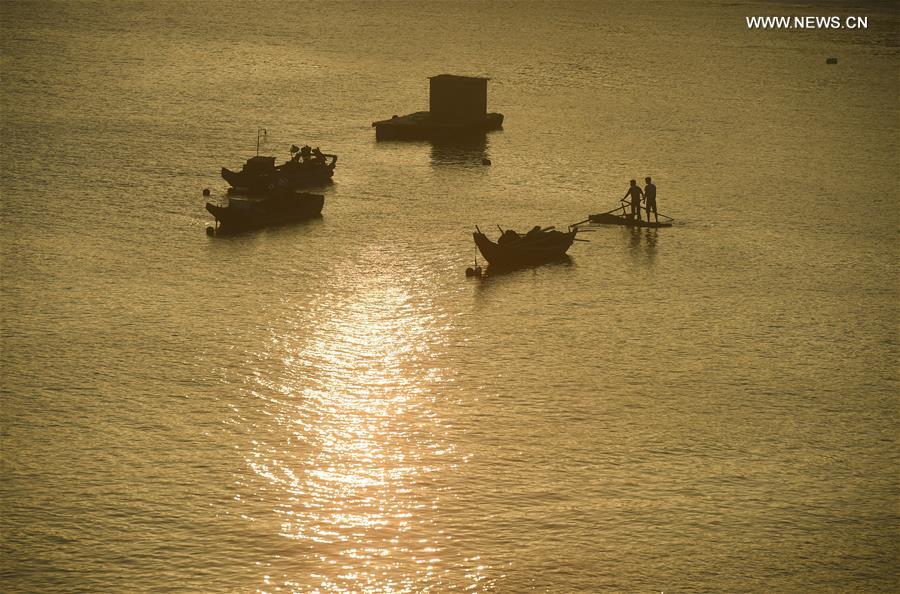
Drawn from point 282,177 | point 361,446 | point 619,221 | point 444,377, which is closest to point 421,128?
point 282,177

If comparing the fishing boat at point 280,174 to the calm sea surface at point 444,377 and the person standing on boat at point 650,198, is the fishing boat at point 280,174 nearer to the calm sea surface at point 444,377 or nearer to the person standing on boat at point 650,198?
the calm sea surface at point 444,377

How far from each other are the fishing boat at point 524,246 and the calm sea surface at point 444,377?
76cm

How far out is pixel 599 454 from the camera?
34.2 m

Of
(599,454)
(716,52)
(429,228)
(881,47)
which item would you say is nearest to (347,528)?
(599,454)

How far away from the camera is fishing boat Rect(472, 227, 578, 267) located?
51375 millimetres

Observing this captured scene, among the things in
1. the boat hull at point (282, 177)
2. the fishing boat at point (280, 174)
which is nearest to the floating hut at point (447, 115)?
the fishing boat at point (280, 174)

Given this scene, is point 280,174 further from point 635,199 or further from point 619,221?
point 635,199

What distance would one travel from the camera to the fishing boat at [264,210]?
57.3 m

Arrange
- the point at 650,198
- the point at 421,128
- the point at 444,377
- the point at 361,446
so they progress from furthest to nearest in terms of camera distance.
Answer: the point at 421,128, the point at 650,198, the point at 444,377, the point at 361,446

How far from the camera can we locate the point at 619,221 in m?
60.9

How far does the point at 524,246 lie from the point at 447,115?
36.3 metres

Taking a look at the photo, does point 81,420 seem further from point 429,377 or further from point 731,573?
point 731,573

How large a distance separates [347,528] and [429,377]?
33.1 feet

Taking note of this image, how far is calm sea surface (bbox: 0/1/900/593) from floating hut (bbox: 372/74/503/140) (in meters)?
3.43
